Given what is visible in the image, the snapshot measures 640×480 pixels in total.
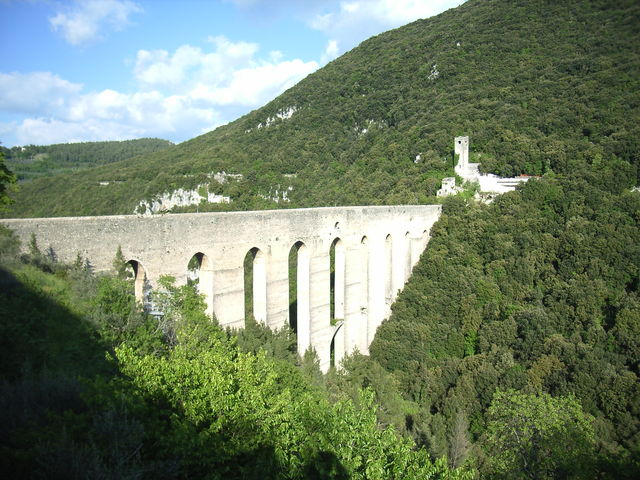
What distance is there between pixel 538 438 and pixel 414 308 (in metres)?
11.5

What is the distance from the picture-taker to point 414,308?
24125 millimetres

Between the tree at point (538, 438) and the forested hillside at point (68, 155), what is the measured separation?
61.4m

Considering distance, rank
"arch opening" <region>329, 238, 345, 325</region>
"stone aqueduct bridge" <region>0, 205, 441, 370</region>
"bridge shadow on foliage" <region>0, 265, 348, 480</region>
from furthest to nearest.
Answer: "arch opening" <region>329, 238, 345, 325</region>, "stone aqueduct bridge" <region>0, 205, 441, 370</region>, "bridge shadow on foliage" <region>0, 265, 348, 480</region>

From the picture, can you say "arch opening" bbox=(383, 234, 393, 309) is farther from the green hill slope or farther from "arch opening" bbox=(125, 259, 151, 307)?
"arch opening" bbox=(125, 259, 151, 307)

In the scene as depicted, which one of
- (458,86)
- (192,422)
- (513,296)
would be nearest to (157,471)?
(192,422)

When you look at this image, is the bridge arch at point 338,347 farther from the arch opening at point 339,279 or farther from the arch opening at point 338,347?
the arch opening at point 339,279

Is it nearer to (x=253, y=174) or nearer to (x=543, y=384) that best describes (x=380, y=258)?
(x=543, y=384)

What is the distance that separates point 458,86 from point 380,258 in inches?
1001

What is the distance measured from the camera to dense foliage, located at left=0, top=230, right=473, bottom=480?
5648 millimetres

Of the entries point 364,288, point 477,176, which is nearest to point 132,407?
point 364,288

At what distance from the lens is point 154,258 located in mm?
12398

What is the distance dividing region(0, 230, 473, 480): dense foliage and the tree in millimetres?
4272

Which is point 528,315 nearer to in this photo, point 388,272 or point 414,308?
point 414,308

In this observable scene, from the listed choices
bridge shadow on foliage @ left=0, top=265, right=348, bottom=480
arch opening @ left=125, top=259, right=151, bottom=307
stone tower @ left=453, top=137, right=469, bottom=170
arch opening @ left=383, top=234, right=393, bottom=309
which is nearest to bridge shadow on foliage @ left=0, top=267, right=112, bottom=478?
bridge shadow on foliage @ left=0, top=265, right=348, bottom=480
